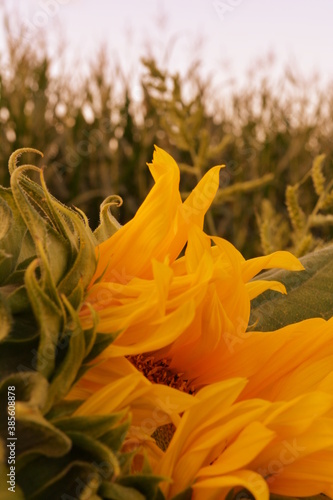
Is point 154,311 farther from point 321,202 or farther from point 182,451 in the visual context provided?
point 321,202

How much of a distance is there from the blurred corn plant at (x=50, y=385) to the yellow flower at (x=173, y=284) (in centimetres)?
2

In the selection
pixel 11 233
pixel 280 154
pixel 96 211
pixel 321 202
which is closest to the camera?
pixel 11 233

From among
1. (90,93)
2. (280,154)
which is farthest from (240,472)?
(280,154)

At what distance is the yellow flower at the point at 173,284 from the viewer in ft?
1.08

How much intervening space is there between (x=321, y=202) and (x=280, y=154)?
1942mm

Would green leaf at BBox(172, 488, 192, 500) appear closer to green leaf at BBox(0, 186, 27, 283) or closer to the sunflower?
the sunflower

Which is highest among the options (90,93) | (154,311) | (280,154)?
(154,311)

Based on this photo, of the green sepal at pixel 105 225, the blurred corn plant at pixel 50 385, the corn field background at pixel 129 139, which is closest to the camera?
the blurred corn plant at pixel 50 385

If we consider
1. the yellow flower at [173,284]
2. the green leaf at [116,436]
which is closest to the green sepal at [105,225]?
the yellow flower at [173,284]

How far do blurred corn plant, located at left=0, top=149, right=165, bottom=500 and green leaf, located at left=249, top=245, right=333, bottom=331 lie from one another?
0.17m

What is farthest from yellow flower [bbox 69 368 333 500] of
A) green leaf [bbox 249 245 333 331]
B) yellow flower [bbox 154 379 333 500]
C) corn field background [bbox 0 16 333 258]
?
corn field background [bbox 0 16 333 258]

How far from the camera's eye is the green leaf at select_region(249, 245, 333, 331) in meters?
0.46

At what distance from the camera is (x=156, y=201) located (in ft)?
1.23

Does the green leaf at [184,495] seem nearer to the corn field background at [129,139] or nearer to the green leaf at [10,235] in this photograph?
the green leaf at [10,235]
